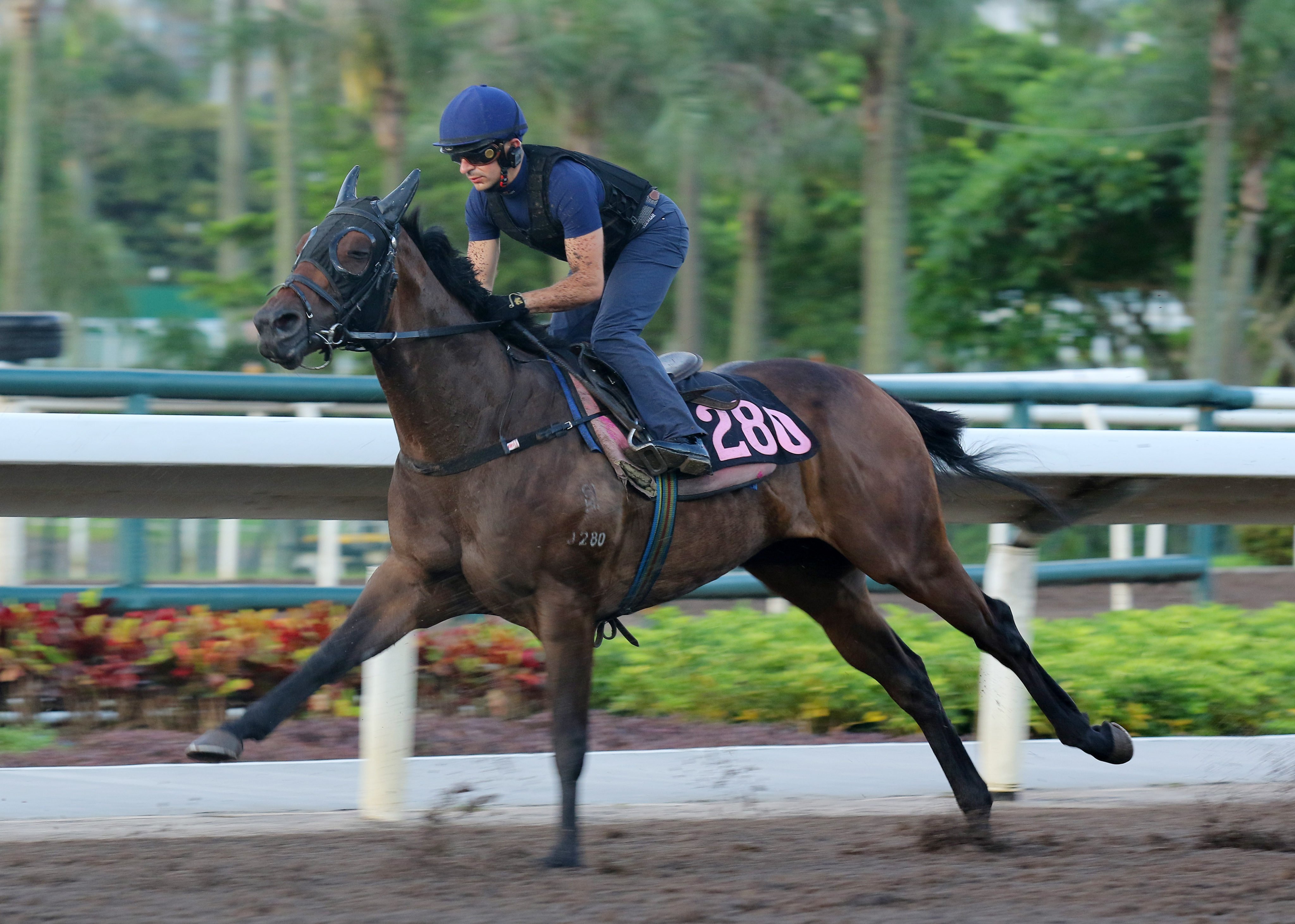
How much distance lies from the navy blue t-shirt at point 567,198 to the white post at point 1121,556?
Answer: 178 inches

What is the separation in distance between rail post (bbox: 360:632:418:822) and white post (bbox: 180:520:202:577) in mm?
4150

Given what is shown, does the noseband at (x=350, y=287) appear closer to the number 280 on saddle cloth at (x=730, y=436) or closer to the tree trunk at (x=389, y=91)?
the number 280 on saddle cloth at (x=730, y=436)

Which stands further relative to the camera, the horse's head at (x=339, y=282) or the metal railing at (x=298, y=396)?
the metal railing at (x=298, y=396)

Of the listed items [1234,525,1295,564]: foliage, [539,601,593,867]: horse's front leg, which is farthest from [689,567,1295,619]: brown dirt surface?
[539,601,593,867]: horse's front leg

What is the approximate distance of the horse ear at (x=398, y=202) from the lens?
425 centimetres

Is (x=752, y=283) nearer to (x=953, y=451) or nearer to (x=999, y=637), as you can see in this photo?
(x=953, y=451)

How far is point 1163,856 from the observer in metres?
4.50

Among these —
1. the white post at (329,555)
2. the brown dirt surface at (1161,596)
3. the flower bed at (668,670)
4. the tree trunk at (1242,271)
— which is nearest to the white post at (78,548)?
the white post at (329,555)

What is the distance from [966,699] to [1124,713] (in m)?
0.61

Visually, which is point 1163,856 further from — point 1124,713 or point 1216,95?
point 1216,95

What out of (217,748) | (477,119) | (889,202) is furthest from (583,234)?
(889,202)

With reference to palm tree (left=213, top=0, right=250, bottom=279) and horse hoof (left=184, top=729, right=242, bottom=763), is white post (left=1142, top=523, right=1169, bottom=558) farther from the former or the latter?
palm tree (left=213, top=0, right=250, bottom=279)

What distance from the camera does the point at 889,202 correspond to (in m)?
13.0

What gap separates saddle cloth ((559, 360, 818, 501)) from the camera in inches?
178
